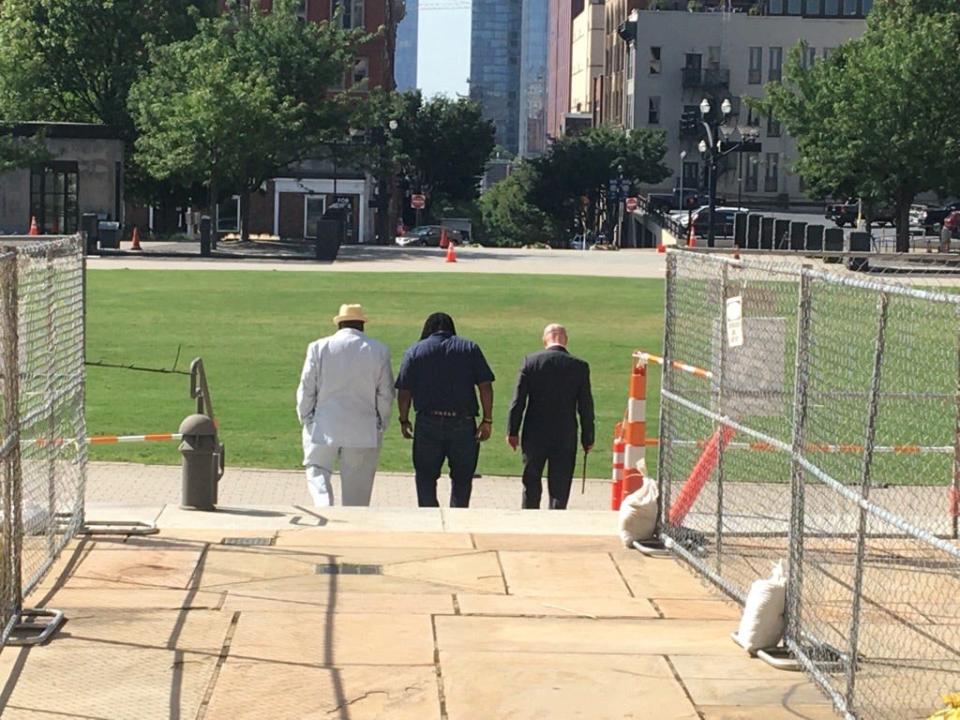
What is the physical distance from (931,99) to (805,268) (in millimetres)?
57235

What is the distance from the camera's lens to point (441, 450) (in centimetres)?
1262

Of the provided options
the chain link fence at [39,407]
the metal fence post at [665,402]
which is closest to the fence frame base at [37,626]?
the chain link fence at [39,407]

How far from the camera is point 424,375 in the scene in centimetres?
1239

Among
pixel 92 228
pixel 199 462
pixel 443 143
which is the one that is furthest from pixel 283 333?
pixel 443 143

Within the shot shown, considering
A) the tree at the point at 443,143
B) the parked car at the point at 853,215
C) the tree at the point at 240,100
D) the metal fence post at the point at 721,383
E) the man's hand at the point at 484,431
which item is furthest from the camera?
the tree at the point at 443,143

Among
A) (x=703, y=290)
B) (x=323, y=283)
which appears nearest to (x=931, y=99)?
(x=323, y=283)

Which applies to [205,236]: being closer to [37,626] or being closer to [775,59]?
[37,626]

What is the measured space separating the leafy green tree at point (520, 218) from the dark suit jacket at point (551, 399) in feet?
317

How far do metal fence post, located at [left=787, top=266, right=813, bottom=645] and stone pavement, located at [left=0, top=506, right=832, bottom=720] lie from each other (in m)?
0.45

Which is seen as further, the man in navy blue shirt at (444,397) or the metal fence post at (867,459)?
the man in navy blue shirt at (444,397)

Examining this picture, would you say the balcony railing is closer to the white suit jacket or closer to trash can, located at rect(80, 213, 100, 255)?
trash can, located at rect(80, 213, 100, 255)

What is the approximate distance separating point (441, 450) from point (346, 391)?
0.90 meters

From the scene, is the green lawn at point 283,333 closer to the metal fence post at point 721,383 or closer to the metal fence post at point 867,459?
the metal fence post at point 721,383

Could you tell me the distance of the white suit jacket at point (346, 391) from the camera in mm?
12141
